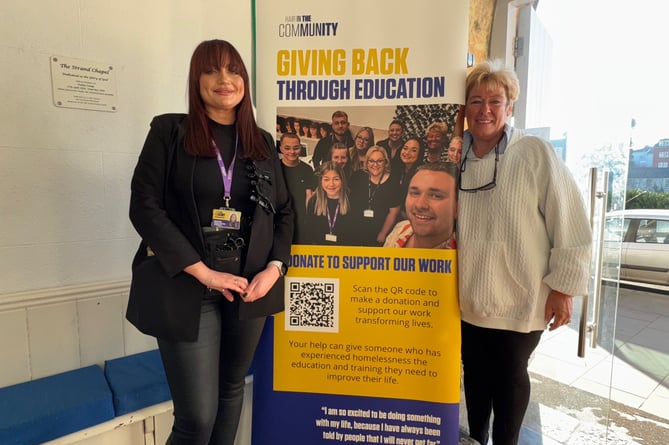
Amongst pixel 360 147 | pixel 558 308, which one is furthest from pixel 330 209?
pixel 558 308

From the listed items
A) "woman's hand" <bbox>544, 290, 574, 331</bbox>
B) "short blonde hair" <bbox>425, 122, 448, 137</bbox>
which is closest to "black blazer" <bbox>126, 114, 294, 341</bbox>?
"short blonde hair" <bbox>425, 122, 448, 137</bbox>

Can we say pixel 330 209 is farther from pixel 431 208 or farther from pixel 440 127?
pixel 440 127

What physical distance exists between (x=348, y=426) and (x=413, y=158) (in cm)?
104

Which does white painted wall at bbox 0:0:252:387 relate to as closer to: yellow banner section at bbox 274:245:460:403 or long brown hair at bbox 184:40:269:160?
long brown hair at bbox 184:40:269:160

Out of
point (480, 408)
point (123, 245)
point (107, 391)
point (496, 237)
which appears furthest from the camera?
point (123, 245)

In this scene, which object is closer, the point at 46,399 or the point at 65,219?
the point at 46,399

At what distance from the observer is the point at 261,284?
3.81 feet

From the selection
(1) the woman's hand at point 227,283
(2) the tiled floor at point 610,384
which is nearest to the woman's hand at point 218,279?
(1) the woman's hand at point 227,283

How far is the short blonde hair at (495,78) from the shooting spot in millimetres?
1261

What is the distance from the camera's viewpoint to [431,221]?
133 centimetres

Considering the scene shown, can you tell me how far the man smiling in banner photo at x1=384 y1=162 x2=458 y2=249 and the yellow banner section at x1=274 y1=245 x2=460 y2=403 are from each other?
4cm

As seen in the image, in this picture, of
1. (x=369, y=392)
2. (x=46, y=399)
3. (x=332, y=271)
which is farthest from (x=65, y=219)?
(x=369, y=392)

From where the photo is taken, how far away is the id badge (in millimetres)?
1096

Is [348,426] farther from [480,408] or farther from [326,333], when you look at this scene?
[480,408]
